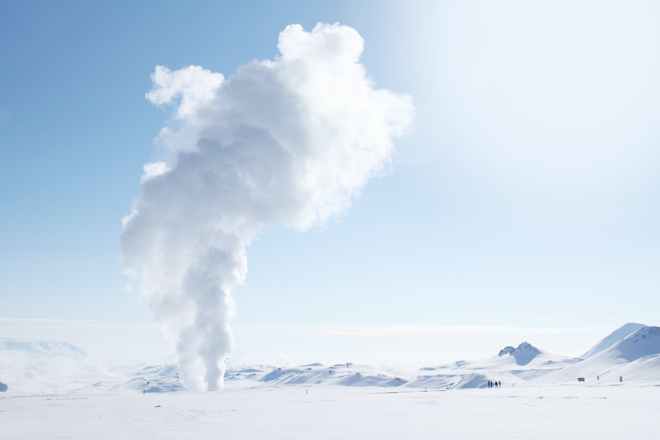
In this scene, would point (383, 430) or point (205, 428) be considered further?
point (205, 428)

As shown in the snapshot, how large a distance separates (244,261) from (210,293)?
40.7ft

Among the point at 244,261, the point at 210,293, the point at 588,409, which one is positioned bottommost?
the point at 588,409

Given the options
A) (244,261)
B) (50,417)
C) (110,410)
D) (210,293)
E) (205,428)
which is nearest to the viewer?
(205,428)

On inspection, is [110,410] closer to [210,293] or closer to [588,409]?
[588,409]

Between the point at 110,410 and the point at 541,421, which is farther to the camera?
the point at 110,410

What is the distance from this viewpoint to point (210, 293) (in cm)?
11131

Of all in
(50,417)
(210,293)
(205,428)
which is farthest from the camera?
(210,293)

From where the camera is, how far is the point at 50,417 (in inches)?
1662

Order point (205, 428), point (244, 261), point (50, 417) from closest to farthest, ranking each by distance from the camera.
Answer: point (205, 428)
point (50, 417)
point (244, 261)

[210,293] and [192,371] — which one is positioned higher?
[210,293]

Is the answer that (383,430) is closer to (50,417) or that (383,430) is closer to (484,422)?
(484,422)

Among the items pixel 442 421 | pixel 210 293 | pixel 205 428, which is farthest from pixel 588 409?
pixel 210 293

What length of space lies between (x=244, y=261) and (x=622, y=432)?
98.7 m

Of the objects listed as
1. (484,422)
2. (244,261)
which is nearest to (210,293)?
(244,261)
